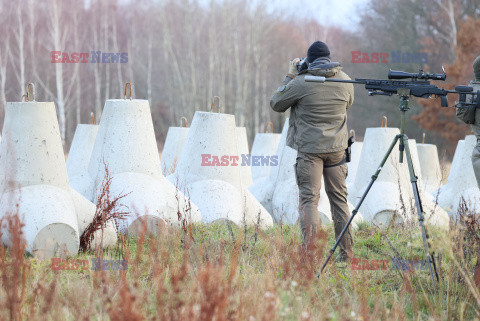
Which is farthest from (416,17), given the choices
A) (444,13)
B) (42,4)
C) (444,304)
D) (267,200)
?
(444,304)

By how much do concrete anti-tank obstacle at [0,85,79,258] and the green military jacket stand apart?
202 cm

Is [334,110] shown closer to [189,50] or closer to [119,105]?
[119,105]

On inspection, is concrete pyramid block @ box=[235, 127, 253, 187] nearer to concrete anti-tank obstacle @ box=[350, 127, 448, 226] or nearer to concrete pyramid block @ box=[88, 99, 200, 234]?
concrete anti-tank obstacle @ box=[350, 127, 448, 226]

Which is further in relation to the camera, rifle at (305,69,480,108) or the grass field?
rifle at (305,69,480,108)

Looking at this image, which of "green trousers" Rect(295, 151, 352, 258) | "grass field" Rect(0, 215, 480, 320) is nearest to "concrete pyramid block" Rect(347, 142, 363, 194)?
"grass field" Rect(0, 215, 480, 320)

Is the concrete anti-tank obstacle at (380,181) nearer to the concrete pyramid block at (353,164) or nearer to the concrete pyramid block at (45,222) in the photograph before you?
the concrete pyramid block at (353,164)

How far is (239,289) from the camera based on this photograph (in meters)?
3.46

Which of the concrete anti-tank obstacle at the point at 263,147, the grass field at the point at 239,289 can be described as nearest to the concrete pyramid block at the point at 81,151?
the grass field at the point at 239,289

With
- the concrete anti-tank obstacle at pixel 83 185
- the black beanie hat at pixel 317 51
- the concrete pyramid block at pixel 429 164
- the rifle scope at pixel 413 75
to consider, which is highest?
the black beanie hat at pixel 317 51

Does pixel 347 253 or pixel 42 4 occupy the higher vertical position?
pixel 42 4

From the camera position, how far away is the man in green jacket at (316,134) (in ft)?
14.6

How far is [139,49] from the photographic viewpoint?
29.2 m

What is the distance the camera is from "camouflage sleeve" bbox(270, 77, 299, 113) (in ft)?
14.7

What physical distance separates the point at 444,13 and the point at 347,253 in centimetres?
1974
